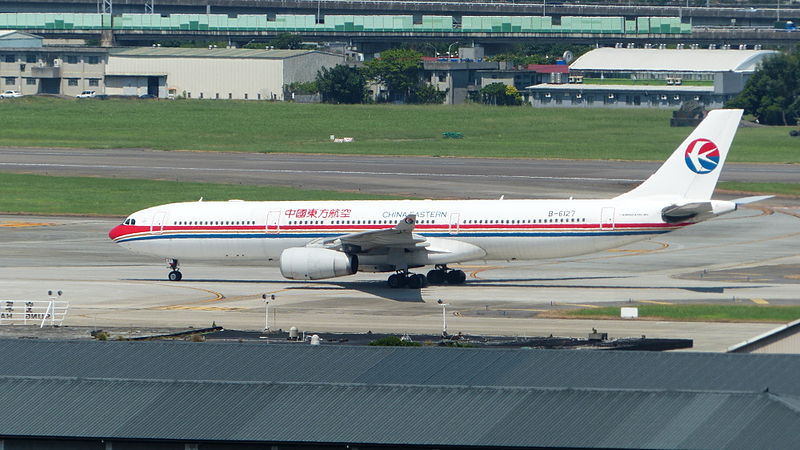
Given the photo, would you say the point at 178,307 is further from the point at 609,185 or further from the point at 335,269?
the point at 609,185

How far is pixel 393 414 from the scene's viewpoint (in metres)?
32.3

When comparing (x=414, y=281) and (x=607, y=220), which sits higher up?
(x=607, y=220)

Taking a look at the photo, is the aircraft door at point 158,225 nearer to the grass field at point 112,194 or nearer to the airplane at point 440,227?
the airplane at point 440,227

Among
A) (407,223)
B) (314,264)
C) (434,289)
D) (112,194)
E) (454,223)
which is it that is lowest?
(434,289)

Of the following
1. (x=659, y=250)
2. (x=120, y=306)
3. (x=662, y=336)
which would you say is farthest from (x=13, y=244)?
(x=662, y=336)

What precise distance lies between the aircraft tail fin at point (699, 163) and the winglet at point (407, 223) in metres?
11.9

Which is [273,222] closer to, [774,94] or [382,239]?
[382,239]

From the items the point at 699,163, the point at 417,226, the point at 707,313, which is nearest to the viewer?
the point at 707,313

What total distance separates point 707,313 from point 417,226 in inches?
632

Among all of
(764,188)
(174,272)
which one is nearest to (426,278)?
(174,272)

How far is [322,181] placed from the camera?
11556cm

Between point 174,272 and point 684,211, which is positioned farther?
point 174,272

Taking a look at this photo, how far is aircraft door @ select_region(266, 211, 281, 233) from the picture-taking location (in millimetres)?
68938

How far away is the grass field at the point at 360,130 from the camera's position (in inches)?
5837
